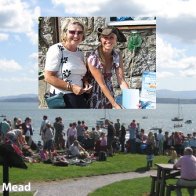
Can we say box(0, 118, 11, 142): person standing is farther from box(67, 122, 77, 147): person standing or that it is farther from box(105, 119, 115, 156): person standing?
box(105, 119, 115, 156): person standing

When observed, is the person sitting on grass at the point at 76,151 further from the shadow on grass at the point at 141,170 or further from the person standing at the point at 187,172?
the person standing at the point at 187,172

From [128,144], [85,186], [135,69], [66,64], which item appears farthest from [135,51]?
[128,144]

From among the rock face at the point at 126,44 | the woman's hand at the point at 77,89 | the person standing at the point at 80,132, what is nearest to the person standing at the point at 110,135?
the person standing at the point at 80,132

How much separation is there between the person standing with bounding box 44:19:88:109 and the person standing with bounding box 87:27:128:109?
293 mm

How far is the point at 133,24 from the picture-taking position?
16.1m

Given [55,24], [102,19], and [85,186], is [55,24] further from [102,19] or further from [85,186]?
[85,186]

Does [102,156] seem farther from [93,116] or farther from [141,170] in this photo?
[93,116]

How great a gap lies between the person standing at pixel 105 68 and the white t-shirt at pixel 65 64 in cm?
36

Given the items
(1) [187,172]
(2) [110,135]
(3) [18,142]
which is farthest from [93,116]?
(1) [187,172]

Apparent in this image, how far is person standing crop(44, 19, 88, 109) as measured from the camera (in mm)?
15703

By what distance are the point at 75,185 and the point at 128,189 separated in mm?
1475

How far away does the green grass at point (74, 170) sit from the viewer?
15102 mm

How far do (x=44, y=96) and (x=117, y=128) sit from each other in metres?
7.35

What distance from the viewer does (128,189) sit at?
14086mm
